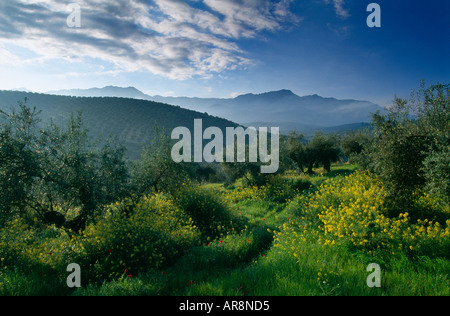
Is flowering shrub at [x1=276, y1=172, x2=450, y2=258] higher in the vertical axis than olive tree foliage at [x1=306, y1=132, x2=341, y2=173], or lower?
lower

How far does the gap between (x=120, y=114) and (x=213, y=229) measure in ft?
311

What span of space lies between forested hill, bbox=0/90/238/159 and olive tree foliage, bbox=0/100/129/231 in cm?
5749

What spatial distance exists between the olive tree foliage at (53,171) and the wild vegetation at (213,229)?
44mm

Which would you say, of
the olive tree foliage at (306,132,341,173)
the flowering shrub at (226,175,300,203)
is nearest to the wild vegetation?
the flowering shrub at (226,175,300,203)

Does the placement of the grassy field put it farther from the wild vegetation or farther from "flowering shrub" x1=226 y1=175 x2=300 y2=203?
"flowering shrub" x1=226 y1=175 x2=300 y2=203

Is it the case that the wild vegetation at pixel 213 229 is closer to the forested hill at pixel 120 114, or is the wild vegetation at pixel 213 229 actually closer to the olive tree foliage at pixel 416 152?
the olive tree foliage at pixel 416 152

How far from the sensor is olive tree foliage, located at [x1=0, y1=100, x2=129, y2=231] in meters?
8.39

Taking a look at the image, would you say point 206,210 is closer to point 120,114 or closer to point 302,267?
point 302,267

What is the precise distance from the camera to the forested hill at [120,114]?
7325cm

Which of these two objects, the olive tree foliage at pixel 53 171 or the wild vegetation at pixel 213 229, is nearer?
the wild vegetation at pixel 213 229

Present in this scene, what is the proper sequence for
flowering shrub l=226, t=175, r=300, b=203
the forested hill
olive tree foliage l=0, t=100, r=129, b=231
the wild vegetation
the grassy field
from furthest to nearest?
the forested hill
flowering shrub l=226, t=175, r=300, b=203
olive tree foliage l=0, t=100, r=129, b=231
the wild vegetation
the grassy field

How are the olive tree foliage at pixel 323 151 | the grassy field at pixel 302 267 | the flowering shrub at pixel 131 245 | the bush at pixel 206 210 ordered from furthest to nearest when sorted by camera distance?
the olive tree foliage at pixel 323 151, the bush at pixel 206 210, the flowering shrub at pixel 131 245, the grassy field at pixel 302 267

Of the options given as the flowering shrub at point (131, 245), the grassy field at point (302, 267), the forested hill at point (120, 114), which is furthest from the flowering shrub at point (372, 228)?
the forested hill at point (120, 114)
